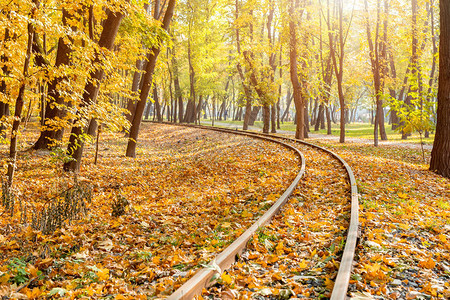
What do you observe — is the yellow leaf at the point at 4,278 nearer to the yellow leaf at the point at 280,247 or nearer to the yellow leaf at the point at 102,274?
the yellow leaf at the point at 102,274

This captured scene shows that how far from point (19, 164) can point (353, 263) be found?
430 inches

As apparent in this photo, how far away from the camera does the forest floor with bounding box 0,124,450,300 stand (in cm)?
349

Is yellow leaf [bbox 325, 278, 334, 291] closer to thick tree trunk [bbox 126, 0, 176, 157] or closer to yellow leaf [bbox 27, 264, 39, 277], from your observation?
yellow leaf [bbox 27, 264, 39, 277]

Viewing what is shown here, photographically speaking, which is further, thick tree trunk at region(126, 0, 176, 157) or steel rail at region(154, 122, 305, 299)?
thick tree trunk at region(126, 0, 176, 157)

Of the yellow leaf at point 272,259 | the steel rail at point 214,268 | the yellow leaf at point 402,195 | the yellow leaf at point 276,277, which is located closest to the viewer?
the steel rail at point 214,268

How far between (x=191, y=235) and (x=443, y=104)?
9.31m

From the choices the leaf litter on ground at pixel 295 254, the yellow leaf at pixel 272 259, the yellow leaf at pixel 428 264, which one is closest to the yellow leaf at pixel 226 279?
the leaf litter on ground at pixel 295 254

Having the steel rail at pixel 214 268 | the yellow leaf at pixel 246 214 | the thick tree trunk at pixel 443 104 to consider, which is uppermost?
the thick tree trunk at pixel 443 104

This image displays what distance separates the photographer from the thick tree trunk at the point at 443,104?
382 inches

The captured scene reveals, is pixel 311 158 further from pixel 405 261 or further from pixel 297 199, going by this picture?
pixel 405 261

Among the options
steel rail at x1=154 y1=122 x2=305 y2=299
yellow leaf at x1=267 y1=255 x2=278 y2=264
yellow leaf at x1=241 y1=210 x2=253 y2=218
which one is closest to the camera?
steel rail at x1=154 y1=122 x2=305 y2=299

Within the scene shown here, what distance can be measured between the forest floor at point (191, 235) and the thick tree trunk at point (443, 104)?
56cm

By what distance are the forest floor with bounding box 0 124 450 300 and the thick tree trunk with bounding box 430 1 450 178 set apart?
22.1 inches

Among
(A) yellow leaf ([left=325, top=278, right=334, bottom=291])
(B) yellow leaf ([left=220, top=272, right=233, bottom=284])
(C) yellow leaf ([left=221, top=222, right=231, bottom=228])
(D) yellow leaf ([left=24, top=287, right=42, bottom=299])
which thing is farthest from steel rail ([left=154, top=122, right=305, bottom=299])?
(D) yellow leaf ([left=24, top=287, right=42, bottom=299])
